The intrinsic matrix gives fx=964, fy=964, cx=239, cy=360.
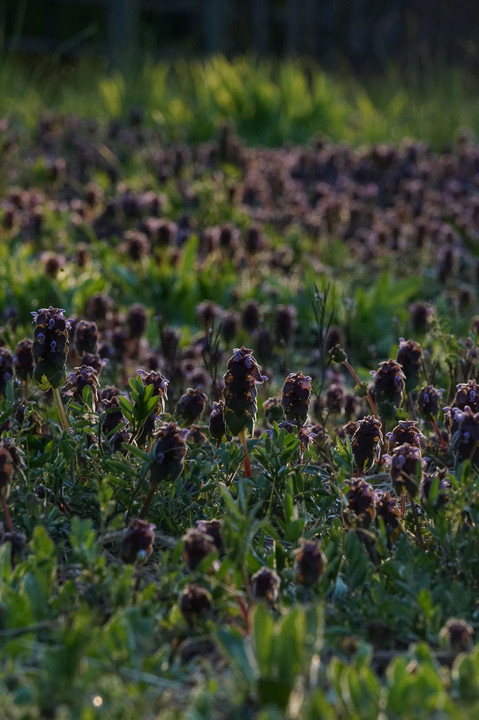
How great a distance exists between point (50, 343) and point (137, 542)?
746mm

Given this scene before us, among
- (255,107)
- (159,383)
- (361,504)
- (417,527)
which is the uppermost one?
(159,383)

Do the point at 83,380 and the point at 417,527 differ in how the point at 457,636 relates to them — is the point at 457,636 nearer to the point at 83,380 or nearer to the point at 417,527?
the point at 417,527

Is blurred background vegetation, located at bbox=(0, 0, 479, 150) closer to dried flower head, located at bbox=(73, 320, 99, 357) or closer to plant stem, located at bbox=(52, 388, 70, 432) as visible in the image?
dried flower head, located at bbox=(73, 320, 99, 357)

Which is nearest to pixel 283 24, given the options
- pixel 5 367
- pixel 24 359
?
pixel 24 359

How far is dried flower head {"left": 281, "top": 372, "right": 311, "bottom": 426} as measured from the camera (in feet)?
9.46

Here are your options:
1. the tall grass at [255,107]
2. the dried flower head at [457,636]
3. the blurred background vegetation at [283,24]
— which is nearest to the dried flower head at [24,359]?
the dried flower head at [457,636]

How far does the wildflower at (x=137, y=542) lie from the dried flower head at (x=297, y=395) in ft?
2.41

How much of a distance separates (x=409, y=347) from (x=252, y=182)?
4468 millimetres

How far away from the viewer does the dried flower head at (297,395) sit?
9.46 ft

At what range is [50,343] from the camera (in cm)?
279

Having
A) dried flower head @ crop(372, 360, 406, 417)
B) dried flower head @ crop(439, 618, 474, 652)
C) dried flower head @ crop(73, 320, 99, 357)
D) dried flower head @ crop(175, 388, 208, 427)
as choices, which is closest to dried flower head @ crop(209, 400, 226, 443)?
dried flower head @ crop(175, 388, 208, 427)

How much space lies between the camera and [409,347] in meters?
3.09

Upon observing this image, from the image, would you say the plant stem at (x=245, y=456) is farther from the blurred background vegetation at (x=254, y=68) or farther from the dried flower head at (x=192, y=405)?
the blurred background vegetation at (x=254, y=68)

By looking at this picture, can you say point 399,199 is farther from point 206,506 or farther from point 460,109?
point 206,506
